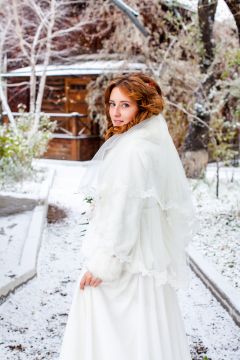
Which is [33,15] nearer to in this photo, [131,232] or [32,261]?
[32,261]

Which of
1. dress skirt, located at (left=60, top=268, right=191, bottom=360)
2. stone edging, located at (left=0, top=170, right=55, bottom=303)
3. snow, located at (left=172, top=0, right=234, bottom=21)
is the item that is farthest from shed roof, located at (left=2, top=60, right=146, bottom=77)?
dress skirt, located at (left=60, top=268, right=191, bottom=360)

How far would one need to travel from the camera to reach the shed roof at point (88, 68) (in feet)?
43.3

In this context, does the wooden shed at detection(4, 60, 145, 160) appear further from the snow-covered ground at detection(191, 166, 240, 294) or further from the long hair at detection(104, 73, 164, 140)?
the long hair at detection(104, 73, 164, 140)

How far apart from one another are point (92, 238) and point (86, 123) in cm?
1554

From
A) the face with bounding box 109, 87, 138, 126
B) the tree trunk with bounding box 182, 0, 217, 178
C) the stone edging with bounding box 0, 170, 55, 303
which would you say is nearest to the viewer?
the face with bounding box 109, 87, 138, 126

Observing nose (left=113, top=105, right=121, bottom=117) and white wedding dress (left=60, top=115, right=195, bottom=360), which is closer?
white wedding dress (left=60, top=115, right=195, bottom=360)

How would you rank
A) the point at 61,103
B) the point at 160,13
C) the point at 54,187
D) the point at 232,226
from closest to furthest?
the point at 232,226, the point at 54,187, the point at 160,13, the point at 61,103

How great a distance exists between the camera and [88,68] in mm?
15469

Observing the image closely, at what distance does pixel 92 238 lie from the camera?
2004mm

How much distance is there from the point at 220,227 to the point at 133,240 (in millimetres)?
5051

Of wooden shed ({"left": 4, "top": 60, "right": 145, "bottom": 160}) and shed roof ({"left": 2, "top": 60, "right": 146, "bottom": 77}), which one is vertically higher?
shed roof ({"left": 2, "top": 60, "right": 146, "bottom": 77})

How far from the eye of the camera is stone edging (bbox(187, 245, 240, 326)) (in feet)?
12.6

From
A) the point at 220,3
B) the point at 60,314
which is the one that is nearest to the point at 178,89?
the point at 220,3

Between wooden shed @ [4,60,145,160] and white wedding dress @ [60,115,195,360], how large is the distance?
506 inches
